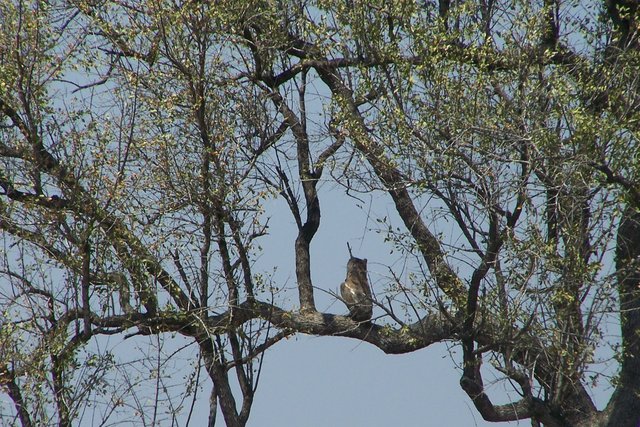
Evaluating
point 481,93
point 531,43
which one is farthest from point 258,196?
point 531,43

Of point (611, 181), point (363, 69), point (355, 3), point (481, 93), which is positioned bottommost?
point (611, 181)

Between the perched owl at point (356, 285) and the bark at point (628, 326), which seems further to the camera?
the perched owl at point (356, 285)

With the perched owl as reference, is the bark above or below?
below

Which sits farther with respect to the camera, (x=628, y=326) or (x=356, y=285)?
(x=356, y=285)

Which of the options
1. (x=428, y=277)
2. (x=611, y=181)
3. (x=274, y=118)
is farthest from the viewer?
(x=274, y=118)

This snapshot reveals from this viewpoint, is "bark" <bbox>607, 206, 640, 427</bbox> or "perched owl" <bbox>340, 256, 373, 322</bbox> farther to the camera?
"perched owl" <bbox>340, 256, 373, 322</bbox>

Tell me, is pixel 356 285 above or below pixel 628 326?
above

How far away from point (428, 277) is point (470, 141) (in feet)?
6.32

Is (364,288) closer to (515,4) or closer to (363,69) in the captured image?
(363,69)

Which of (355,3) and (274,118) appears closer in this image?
(355,3)

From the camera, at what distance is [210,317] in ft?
48.5

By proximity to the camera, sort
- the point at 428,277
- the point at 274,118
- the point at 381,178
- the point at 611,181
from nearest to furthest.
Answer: the point at 611,181 < the point at 428,277 < the point at 381,178 < the point at 274,118

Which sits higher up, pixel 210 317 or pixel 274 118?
pixel 274 118

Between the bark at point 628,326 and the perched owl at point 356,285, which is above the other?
the perched owl at point 356,285
